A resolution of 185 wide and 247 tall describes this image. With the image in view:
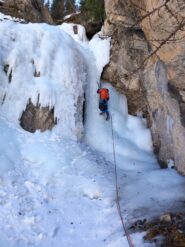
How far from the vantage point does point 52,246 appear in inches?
227

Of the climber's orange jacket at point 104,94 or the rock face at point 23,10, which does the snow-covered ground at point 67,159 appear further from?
the rock face at point 23,10

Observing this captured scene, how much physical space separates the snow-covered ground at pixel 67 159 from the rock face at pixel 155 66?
19.0 inches

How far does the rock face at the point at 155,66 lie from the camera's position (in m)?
6.43

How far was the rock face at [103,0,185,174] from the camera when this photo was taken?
21.1 ft

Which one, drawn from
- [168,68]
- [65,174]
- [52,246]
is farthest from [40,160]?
[168,68]

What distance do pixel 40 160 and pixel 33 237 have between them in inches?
104

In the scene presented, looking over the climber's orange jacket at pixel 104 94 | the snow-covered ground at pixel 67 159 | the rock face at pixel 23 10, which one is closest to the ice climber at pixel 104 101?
the climber's orange jacket at pixel 104 94

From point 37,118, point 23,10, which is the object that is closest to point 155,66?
point 37,118

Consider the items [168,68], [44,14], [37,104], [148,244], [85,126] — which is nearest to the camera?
[148,244]

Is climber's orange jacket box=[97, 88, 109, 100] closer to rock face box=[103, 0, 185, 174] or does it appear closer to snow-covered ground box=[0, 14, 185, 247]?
snow-covered ground box=[0, 14, 185, 247]

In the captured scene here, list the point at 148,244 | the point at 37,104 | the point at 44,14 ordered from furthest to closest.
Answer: the point at 44,14 → the point at 37,104 → the point at 148,244

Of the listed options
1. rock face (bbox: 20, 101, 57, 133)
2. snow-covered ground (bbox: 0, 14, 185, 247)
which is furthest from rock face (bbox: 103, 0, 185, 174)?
rock face (bbox: 20, 101, 57, 133)

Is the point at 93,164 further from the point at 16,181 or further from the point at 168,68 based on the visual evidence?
the point at 168,68

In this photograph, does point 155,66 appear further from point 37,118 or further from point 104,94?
point 37,118
